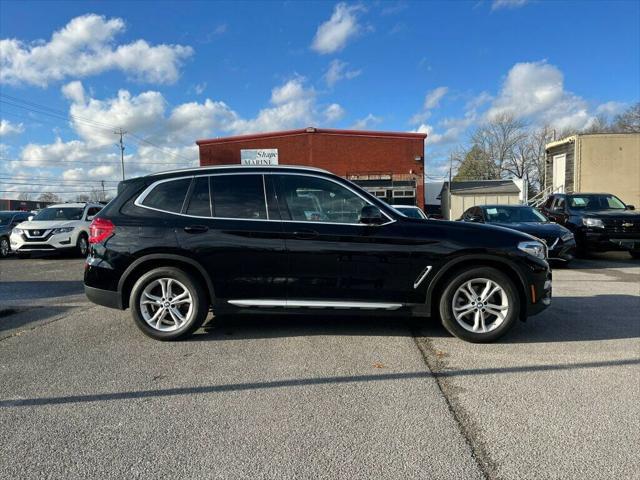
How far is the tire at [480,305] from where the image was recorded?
184 inches

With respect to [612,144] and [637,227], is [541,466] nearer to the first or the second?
[637,227]

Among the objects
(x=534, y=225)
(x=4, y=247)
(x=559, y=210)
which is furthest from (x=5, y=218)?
(x=559, y=210)

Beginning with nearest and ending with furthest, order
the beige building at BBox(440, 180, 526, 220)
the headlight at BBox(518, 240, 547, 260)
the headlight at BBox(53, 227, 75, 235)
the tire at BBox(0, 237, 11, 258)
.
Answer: the headlight at BBox(518, 240, 547, 260)
the headlight at BBox(53, 227, 75, 235)
the tire at BBox(0, 237, 11, 258)
the beige building at BBox(440, 180, 526, 220)

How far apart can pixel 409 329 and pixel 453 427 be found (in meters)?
2.29

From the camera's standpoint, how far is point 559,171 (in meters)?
24.7

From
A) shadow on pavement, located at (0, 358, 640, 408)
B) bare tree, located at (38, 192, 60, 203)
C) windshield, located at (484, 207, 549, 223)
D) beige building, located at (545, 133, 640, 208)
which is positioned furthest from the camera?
bare tree, located at (38, 192, 60, 203)

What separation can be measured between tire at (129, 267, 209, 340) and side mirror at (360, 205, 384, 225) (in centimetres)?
185

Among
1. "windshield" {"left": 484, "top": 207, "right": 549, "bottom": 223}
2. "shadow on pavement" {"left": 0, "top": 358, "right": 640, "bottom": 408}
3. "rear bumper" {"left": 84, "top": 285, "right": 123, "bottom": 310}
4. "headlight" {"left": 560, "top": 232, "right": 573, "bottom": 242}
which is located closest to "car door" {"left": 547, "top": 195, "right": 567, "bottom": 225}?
"windshield" {"left": 484, "top": 207, "right": 549, "bottom": 223}

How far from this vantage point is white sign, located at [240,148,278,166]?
31625mm

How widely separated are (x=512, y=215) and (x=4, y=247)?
1519cm

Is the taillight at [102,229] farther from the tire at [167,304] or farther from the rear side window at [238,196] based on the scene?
the rear side window at [238,196]

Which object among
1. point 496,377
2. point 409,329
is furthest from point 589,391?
point 409,329

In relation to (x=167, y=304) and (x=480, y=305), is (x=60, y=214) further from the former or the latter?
(x=480, y=305)

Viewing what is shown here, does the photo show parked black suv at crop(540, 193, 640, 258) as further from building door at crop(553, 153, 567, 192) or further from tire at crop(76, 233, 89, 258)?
tire at crop(76, 233, 89, 258)
